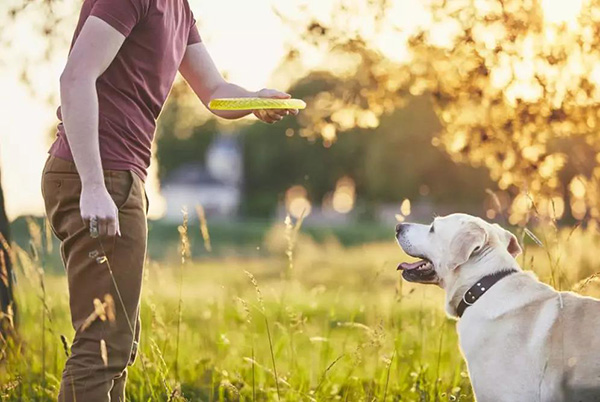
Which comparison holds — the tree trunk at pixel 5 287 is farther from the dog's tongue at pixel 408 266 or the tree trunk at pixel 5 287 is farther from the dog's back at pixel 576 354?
the dog's back at pixel 576 354

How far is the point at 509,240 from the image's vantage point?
13.6 feet

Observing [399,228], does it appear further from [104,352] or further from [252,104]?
[104,352]

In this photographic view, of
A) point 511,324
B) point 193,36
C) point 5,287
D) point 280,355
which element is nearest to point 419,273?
point 511,324

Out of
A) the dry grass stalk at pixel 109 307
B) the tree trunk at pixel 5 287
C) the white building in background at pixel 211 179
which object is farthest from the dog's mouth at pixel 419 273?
the white building in background at pixel 211 179

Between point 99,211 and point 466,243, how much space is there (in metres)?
1.73

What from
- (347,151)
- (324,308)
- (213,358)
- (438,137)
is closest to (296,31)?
(438,137)

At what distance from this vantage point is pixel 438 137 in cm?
546

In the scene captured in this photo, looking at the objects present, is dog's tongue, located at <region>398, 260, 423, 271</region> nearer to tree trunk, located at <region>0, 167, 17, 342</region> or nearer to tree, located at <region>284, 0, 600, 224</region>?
tree, located at <region>284, 0, 600, 224</region>

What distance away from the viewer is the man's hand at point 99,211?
295 centimetres

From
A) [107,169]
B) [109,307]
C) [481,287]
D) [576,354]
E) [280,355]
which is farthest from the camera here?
[280,355]

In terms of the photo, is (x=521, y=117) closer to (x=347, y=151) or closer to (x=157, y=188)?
(x=157, y=188)

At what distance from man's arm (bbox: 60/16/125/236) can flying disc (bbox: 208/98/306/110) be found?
1.98 ft

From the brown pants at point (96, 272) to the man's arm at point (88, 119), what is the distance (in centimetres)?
14

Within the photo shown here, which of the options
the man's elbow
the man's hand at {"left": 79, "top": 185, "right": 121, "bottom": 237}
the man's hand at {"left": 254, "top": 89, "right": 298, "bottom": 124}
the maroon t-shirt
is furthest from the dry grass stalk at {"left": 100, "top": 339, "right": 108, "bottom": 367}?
the man's hand at {"left": 254, "top": 89, "right": 298, "bottom": 124}
